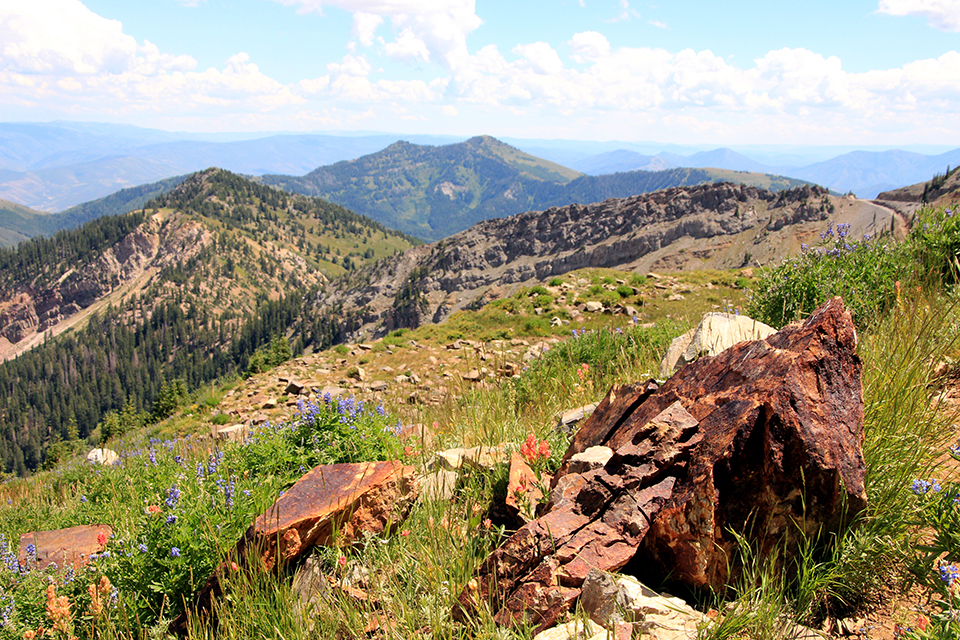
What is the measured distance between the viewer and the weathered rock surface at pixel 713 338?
5.36 metres

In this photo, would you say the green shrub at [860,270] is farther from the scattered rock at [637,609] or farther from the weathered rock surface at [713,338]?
the scattered rock at [637,609]

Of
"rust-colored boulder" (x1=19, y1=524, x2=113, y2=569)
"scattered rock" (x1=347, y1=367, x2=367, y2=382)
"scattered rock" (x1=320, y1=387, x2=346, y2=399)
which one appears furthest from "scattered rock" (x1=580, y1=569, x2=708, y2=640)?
"scattered rock" (x1=347, y1=367, x2=367, y2=382)

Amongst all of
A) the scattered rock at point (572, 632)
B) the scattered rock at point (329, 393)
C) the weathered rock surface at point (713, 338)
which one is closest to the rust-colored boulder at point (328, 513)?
the scattered rock at point (329, 393)

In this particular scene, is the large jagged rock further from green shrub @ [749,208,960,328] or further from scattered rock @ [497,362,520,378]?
scattered rock @ [497,362,520,378]

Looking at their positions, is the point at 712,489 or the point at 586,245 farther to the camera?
the point at 586,245

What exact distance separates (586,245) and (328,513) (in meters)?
144

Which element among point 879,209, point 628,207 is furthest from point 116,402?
point 879,209

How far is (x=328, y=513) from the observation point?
3293 millimetres

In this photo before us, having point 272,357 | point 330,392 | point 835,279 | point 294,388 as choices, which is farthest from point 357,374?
point 272,357

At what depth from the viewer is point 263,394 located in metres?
15.2

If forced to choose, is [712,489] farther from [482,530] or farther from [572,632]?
[482,530]

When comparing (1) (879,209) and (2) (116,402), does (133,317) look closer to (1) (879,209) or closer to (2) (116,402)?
(2) (116,402)

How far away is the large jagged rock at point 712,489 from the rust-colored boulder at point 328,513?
1.14 m

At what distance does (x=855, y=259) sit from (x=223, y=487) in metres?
8.18
